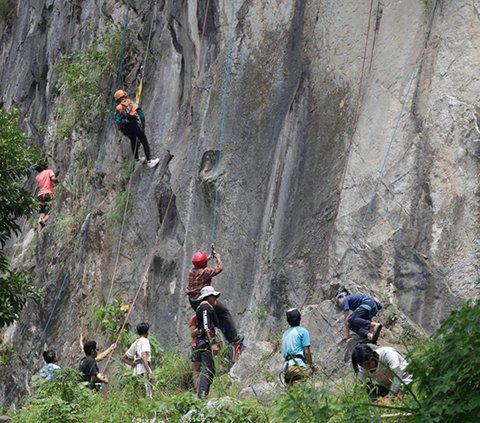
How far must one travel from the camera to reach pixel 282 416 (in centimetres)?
760

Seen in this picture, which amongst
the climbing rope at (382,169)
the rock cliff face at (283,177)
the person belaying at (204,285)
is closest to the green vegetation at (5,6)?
the rock cliff face at (283,177)

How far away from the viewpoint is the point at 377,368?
8.37 metres

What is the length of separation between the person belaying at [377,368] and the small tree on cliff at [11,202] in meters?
5.21

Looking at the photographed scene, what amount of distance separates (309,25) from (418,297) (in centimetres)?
455

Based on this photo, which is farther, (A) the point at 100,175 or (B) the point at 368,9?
(A) the point at 100,175

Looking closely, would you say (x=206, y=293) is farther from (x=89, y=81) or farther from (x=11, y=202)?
(x=89, y=81)

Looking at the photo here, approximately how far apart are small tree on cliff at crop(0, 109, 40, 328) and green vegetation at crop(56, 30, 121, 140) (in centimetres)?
668

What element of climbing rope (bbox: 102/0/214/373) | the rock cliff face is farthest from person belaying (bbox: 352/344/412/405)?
climbing rope (bbox: 102/0/214/373)

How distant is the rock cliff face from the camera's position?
11.8 meters

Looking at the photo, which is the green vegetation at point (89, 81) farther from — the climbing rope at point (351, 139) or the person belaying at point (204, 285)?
the person belaying at point (204, 285)

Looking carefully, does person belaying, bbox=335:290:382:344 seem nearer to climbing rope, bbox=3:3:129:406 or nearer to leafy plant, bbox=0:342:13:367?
climbing rope, bbox=3:3:129:406

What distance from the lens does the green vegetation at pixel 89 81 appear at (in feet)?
63.5

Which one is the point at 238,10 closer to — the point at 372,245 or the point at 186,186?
the point at 186,186

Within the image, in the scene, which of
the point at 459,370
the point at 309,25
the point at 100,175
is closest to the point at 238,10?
the point at 309,25
